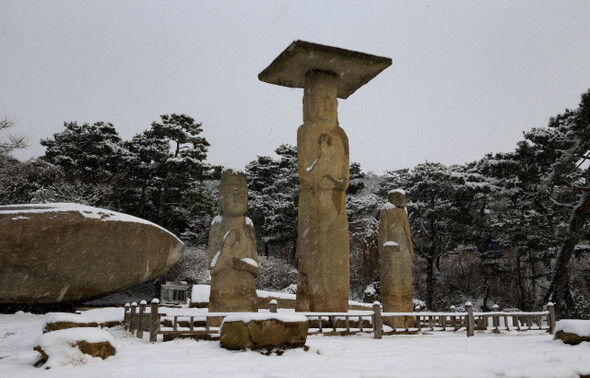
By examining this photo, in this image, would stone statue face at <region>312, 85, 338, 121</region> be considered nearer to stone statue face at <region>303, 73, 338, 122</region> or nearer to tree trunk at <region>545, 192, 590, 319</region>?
stone statue face at <region>303, 73, 338, 122</region>

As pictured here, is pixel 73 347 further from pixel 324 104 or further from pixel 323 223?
pixel 324 104

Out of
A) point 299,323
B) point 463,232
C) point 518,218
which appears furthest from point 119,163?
point 299,323

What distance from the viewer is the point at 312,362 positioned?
5.36m

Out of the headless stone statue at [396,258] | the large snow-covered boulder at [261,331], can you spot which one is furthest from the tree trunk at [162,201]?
the large snow-covered boulder at [261,331]

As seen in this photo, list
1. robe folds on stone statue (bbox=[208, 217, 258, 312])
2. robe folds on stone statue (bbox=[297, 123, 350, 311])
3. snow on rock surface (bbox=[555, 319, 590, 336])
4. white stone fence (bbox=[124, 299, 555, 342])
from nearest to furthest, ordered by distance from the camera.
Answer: white stone fence (bbox=[124, 299, 555, 342])
snow on rock surface (bbox=[555, 319, 590, 336])
robe folds on stone statue (bbox=[208, 217, 258, 312])
robe folds on stone statue (bbox=[297, 123, 350, 311])

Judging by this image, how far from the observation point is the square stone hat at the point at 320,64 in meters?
9.54

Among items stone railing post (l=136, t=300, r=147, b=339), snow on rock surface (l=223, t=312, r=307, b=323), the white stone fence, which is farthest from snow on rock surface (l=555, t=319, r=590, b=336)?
stone railing post (l=136, t=300, r=147, b=339)

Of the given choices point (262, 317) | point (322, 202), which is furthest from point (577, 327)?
point (262, 317)

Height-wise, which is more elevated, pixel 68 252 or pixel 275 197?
pixel 275 197

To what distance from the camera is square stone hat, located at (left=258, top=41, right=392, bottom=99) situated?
954 cm

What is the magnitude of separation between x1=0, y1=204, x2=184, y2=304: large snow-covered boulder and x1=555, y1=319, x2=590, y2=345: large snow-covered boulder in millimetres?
10658

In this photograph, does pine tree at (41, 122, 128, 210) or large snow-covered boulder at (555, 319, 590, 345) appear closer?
large snow-covered boulder at (555, 319, 590, 345)

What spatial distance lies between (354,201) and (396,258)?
13480 mm

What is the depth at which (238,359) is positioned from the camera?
544 centimetres
